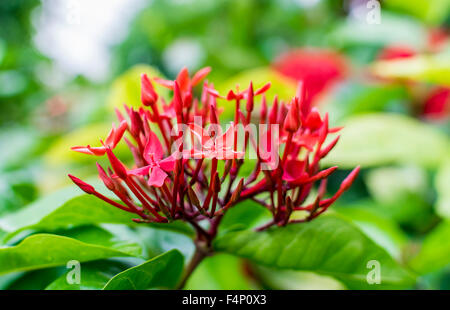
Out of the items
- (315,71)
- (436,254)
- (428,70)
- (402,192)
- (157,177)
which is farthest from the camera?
(315,71)

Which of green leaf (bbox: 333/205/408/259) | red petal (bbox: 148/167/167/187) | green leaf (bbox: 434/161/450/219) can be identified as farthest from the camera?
green leaf (bbox: 333/205/408/259)

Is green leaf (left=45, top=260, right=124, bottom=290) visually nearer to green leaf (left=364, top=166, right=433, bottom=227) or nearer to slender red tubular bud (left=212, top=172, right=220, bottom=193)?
slender red tubular bud (left=212, top=172, right=220, bottom=193)

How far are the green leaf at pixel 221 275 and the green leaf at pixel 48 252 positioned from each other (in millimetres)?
384

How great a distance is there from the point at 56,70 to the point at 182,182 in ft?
6.42

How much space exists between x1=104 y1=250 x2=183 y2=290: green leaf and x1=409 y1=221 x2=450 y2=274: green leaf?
0.41m

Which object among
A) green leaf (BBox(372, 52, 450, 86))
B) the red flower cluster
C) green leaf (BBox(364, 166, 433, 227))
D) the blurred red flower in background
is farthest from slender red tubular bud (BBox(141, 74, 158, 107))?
the blurred red flower in background

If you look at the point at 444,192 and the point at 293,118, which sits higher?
the point at 293,118

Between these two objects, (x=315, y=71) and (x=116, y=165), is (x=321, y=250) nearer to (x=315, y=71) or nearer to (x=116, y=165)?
(x=116, y=165)

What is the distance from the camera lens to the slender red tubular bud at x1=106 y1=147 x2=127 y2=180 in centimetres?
38

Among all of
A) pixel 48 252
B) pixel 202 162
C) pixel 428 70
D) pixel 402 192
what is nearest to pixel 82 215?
pixel 48 252

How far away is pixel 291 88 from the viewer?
967mm

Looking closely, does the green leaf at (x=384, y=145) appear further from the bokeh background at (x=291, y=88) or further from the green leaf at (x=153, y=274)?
the green leaf at (x=153, y=274)

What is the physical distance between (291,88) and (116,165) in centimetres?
65

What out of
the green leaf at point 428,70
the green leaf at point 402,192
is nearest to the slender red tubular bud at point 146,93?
the green leaf at point 428,70
